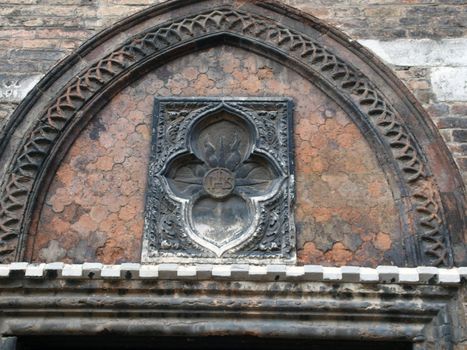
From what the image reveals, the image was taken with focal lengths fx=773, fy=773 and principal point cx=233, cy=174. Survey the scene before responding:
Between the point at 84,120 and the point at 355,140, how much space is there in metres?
2.28

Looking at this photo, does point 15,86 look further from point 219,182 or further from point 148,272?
point 148,272

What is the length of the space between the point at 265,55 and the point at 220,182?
1.25 metres

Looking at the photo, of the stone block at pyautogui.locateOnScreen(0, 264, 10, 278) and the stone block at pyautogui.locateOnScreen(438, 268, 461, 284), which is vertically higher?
the stone block at pyautogui.locateOnScreen(0, 264, 10, 278)

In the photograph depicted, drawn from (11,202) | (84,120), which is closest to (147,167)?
(84,120)

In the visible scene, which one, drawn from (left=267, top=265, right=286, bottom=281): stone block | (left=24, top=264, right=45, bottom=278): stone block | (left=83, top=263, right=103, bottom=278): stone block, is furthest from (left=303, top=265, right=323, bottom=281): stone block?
(left=24, top=264, right=45, bottom=278): stone block

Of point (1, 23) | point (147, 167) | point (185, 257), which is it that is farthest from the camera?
point (1, 23)

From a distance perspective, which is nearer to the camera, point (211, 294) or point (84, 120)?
point (211, 294)

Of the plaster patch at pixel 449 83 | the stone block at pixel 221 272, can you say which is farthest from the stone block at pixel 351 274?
the plaster patch at pixel 449 83

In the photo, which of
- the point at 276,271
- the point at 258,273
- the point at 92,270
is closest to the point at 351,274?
the point at 276,271

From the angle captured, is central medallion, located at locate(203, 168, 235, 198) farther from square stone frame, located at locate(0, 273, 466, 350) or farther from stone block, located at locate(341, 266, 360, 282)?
stone block, located at locate(341, 266, 360, 282)

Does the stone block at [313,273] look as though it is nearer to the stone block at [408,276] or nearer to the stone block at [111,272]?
the stone block at [408,276]

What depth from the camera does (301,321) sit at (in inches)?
214

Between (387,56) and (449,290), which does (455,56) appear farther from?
(449,290)

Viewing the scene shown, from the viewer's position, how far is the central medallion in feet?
20.7
